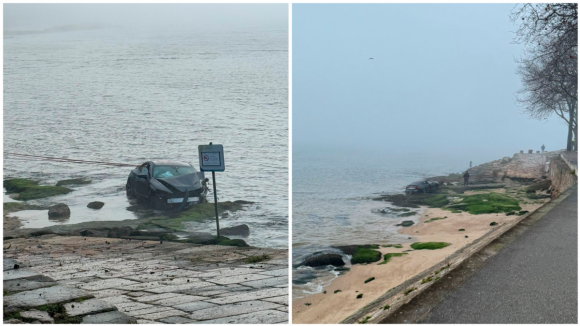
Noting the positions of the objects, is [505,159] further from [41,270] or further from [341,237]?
[41,270]

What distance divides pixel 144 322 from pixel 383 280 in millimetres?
7221

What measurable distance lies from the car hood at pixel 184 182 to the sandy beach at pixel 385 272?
3016 millimetres

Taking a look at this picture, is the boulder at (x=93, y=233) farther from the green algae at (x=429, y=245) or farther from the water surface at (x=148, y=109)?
the green algae at (x=429, y=245)

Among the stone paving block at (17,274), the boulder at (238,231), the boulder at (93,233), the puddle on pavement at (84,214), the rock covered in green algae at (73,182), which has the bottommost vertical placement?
the boulder at (238,231)

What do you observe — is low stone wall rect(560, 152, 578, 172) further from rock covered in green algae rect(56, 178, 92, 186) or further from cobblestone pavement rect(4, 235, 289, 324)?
rock covered in green algae rect(56, 178, 92, 186)

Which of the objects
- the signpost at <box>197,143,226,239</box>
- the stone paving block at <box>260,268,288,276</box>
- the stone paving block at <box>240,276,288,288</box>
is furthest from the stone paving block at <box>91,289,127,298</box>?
the signpost at <box>197,143,226,239</box>

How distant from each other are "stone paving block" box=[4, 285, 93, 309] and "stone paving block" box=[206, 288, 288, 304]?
2.54 ft

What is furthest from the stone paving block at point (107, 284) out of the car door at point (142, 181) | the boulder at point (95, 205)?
the boulder at point (95, 205)

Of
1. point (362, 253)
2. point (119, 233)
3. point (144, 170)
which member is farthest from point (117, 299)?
point (362, 253)

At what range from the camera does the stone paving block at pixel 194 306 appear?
10.2 feet

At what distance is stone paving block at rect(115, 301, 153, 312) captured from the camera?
3.10 metres

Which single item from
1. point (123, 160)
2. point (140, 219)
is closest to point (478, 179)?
point (123, 160)

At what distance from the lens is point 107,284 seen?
12.5 feet

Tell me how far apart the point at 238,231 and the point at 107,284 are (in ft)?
16.7
